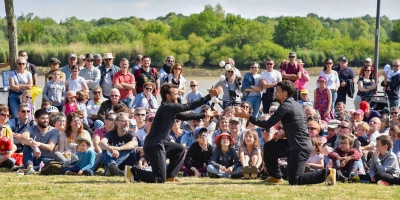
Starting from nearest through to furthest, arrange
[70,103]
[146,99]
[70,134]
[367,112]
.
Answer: [70,134], [70,103], [146,99], [367,112]

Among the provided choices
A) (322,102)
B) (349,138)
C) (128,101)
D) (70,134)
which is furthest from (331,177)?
(128,101)

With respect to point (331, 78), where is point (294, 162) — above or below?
below

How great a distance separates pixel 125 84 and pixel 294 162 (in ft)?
19.3

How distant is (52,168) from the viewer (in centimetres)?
1247

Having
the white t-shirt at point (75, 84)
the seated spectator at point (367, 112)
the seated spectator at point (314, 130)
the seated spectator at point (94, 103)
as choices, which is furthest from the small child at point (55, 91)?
the seated spectator at point (367, 112)

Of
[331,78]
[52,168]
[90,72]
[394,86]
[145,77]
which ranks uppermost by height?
[90,72]

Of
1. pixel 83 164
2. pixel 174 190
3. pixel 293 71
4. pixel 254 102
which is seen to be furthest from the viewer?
pixel 293 71

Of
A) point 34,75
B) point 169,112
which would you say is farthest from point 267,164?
point 34,75

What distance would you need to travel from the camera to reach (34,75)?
16.5 meters

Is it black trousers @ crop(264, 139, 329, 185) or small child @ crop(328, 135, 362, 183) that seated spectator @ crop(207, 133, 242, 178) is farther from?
small child @ crop(328, 135, 362, 183)

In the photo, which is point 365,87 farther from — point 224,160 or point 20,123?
point 20,123

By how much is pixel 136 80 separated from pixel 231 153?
422 centimetres

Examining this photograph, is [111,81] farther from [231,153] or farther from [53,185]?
[53,185]

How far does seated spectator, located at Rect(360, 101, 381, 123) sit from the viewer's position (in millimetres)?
15978
